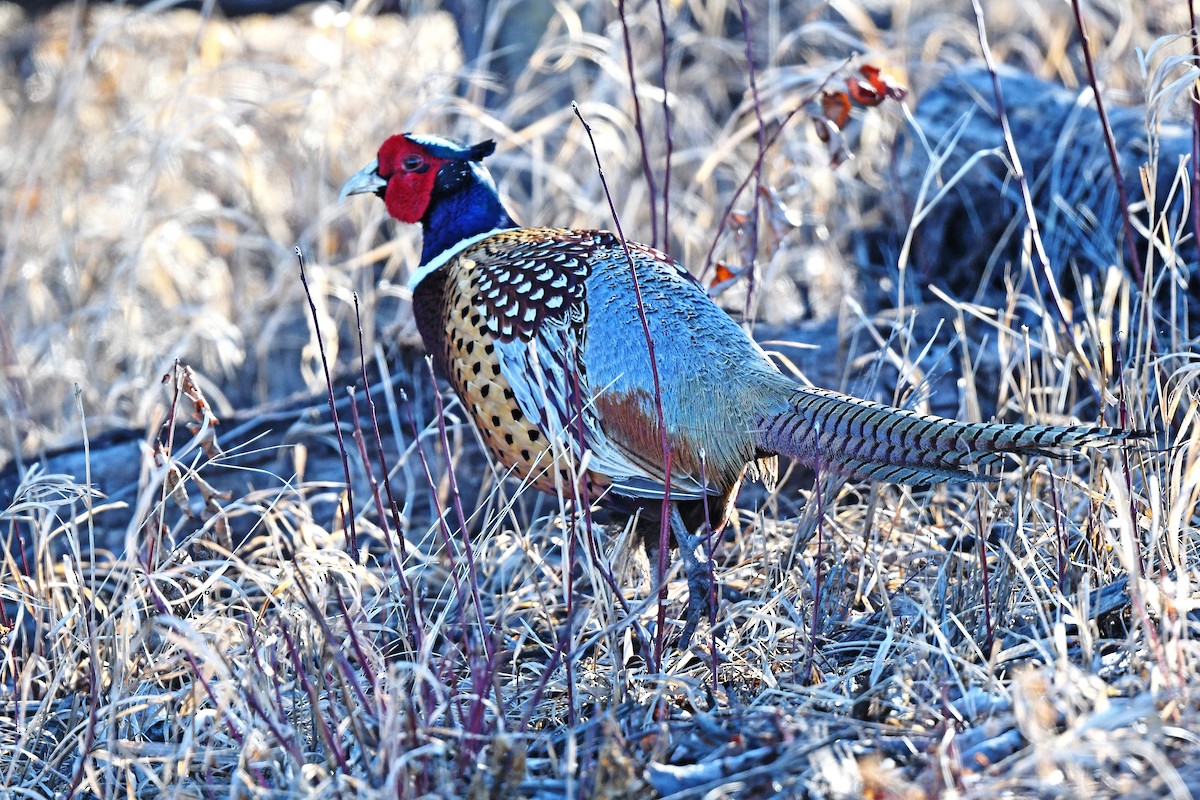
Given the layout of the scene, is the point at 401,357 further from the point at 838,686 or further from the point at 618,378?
the point at 838,686

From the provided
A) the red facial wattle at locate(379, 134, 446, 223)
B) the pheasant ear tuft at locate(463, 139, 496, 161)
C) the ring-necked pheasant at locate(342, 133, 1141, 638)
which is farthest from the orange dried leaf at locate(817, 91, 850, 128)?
the red facial wattle at locate(379, 134, 446, 223)

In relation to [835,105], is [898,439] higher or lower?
lower

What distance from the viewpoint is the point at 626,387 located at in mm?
2477

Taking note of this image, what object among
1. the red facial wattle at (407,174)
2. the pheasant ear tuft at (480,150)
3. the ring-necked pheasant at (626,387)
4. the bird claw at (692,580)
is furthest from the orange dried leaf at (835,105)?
the bird claw at (692,580)

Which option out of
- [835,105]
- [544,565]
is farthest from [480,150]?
[544,565]

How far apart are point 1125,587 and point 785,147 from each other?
6.56 ft

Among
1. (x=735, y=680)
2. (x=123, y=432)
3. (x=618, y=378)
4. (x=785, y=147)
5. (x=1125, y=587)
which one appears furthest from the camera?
(x=785, y=147)

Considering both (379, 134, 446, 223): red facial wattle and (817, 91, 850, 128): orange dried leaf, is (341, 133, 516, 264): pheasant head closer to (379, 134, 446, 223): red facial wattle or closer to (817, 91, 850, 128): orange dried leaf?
(379, 134, 446, 223): red facial wattle

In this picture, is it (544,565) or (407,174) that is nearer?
(544,565)

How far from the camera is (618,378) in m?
2.45

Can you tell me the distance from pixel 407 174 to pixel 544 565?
3.76 ft

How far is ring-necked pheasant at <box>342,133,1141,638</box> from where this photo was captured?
2209mm

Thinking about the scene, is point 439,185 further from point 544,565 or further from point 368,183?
point 544,565

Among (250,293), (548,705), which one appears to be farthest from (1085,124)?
(250,293)
